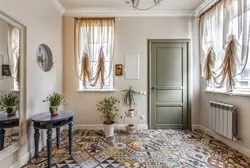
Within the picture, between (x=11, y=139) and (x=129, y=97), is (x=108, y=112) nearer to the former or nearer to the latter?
(x=129, y=97)

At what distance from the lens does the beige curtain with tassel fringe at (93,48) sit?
3.91 metres

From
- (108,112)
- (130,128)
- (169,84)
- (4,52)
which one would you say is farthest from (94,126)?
(4,52)

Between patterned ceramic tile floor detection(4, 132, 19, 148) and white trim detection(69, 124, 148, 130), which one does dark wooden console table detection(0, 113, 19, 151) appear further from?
white trim detection(69, 124, 148, 130)

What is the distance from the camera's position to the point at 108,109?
387cm

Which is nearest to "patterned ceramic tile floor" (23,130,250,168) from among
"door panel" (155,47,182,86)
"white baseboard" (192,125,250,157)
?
"white baseboard" (192,125,250,157)

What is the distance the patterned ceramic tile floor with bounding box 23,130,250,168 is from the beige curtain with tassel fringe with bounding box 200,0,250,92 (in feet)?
3.96

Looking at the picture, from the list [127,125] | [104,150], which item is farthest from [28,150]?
[127,125]

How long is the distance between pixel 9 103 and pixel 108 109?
2128 millimetres

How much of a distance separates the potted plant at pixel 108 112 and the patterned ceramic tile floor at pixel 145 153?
0.20 metres

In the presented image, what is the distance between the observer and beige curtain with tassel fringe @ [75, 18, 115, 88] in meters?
3.91

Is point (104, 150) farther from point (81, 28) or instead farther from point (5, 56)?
point (81, 28)

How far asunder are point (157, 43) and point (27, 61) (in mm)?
2979

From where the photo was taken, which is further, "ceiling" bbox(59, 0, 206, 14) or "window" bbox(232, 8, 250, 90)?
"ceiling" bbox(59, 0, 206, 14)

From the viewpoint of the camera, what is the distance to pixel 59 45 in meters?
3.83
